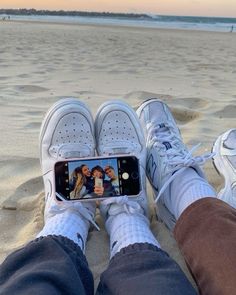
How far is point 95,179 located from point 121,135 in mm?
313

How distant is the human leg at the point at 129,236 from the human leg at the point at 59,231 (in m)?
0.06

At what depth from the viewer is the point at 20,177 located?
5.71 feet

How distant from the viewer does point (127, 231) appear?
4.18 ft

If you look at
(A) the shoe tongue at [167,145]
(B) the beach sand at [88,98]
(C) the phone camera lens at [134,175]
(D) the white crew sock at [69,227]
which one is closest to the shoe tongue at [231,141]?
(B) the beach sand at [88,98]

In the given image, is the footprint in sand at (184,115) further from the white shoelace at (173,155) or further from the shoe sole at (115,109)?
the shoe sole at (115,109)

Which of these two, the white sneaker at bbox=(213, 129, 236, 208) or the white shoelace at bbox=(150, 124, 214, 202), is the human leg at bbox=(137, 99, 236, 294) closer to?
the white shoelace at bbox=(150, 124, 214, 202)

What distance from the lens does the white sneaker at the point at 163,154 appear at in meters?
1.52

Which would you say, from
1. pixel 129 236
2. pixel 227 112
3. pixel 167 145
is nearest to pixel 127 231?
pixel 129 236

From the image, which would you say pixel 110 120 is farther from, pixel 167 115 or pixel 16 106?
pixel 16 106

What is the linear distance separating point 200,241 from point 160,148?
64 cm

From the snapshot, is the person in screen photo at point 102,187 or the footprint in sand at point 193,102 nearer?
the person in screen photo at point 102,187

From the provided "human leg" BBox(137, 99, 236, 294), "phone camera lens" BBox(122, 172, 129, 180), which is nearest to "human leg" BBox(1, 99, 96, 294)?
"phone camera lens" BBox(122, 172, 129, 180)

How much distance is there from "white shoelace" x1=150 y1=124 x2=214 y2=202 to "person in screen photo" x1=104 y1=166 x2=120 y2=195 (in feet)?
0.42

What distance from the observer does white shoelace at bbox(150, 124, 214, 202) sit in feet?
5.02
